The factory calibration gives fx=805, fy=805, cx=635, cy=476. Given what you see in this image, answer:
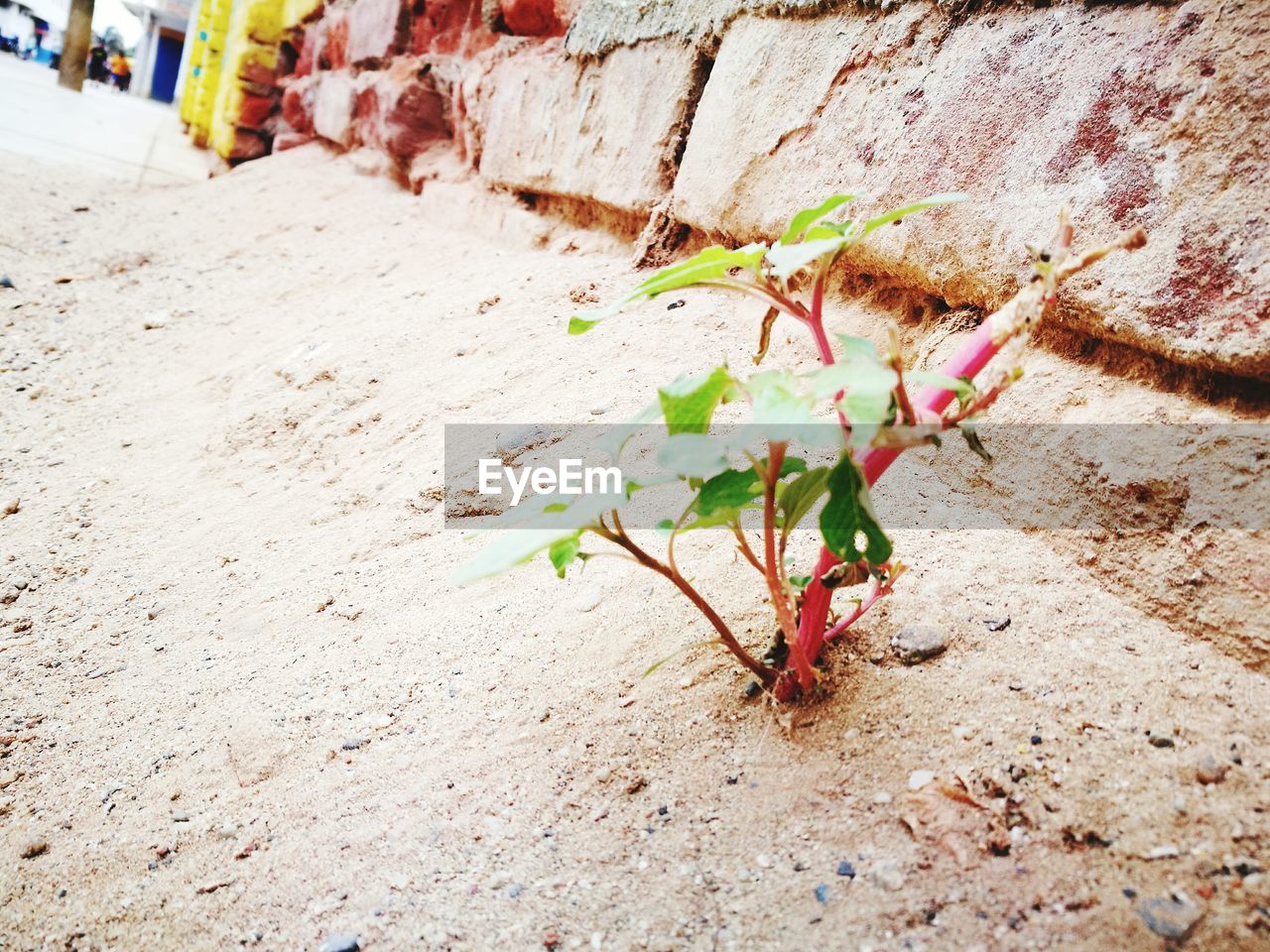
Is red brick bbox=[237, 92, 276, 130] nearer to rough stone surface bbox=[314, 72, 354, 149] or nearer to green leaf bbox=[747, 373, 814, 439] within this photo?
rough stone surface bbox=[314, 72, 354, 149]

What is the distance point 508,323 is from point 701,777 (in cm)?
161

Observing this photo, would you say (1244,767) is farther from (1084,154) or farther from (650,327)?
(650,327)

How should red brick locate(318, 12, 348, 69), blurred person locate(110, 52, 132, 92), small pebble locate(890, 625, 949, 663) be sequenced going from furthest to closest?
1. blurred person locate(110, 52, 132, 92)
2. red brick locate(318, 12, 348, 69)
3. small pebble locate(890, 625, 949, 663)

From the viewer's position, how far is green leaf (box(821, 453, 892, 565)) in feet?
2.20

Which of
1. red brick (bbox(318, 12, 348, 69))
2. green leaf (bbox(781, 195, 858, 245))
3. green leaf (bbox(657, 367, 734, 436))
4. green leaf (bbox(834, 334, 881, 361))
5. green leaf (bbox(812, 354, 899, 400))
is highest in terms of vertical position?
red brick (bbox(318, 12, 348, 69))

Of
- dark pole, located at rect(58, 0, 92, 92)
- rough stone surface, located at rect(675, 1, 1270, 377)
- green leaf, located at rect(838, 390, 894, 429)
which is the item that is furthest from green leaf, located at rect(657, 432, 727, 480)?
dark pole, located at rect(58, 0, 92, 92)

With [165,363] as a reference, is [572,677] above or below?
above

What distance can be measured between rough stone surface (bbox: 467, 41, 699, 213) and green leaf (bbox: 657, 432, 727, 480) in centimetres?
185

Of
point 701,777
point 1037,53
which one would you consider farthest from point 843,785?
point 1037,53

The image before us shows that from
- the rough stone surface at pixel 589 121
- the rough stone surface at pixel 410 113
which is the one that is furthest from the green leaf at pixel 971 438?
the rough stone surface at pixel 410 113

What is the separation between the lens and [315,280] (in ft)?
10.8

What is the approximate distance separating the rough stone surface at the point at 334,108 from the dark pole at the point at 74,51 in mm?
6336

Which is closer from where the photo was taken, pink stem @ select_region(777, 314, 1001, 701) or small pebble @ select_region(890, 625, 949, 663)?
pink stem @ select_region(777, 314, 1001, 701)

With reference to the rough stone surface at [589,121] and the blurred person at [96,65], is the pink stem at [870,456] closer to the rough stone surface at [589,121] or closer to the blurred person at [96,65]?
the rough stone surface at [589,121]
